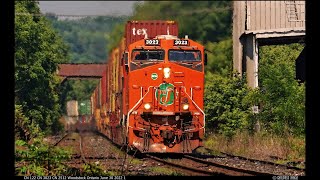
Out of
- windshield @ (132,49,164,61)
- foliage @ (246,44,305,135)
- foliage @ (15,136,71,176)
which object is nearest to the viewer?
foliage @ (15,136,71,176)

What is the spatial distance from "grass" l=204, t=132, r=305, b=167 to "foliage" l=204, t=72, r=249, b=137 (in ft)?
3.44

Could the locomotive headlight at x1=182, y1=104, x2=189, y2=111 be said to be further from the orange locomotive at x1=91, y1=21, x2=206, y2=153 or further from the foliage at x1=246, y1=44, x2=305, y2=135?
the foliage at x1=246, y1=44, x2=305, y2=135

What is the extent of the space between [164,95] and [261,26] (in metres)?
10.1

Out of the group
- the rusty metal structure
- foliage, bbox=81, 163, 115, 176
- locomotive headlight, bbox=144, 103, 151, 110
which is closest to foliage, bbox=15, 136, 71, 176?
foliage, bbox=81, 163, 115, 176

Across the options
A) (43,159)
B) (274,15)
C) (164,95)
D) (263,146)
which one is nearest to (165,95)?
(164,95)

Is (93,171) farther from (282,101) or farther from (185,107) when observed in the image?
(282,101)

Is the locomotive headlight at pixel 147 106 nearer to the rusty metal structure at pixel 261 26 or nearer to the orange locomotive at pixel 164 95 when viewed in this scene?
the orange locomotive at pixel 164 95

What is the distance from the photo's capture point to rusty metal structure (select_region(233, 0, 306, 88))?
84.4 feet

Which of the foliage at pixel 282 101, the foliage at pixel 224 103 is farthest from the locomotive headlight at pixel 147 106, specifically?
the foliage at pixel 224 103

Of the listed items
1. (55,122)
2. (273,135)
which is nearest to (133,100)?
(273,135)

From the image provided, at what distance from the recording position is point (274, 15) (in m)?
26.1

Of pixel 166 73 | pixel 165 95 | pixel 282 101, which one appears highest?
pixel 166 73

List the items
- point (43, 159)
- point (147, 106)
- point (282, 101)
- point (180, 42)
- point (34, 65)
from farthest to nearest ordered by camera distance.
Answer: point (34, 65), point (282, 101), point (180, 42), point (147, 106), point (43, 159)
